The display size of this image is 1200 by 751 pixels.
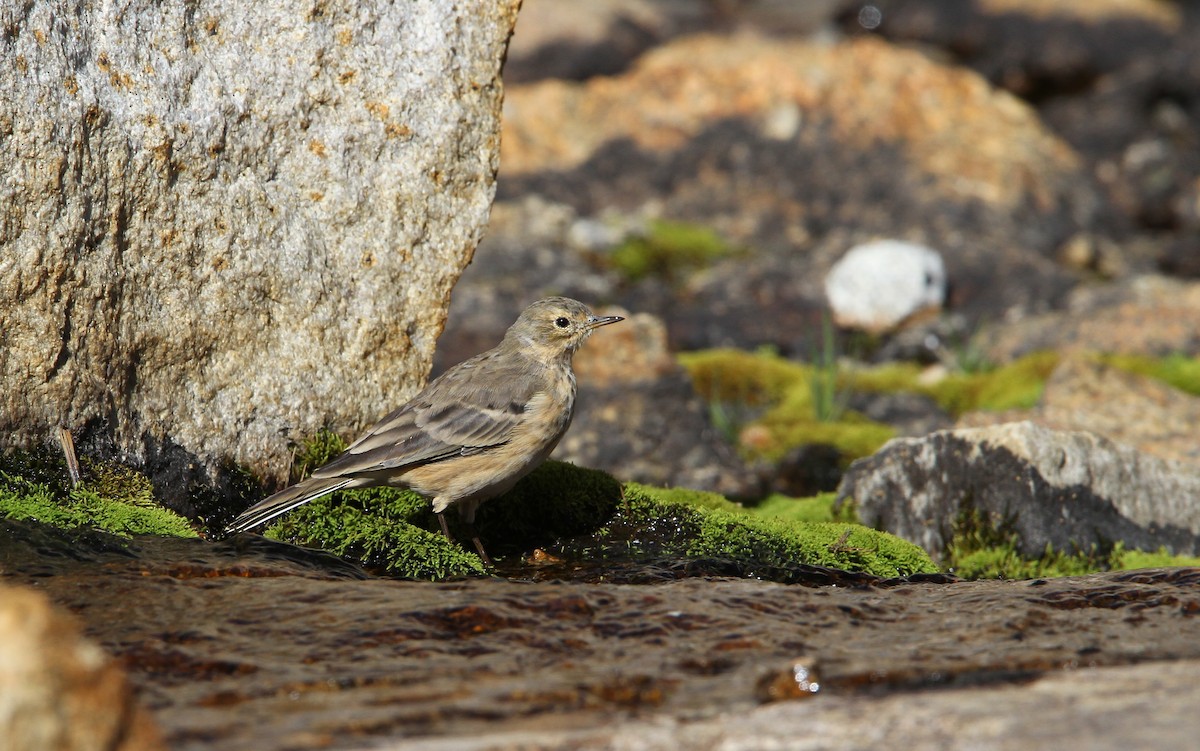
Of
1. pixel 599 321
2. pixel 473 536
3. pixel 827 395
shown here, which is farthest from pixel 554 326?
pixel 827 395

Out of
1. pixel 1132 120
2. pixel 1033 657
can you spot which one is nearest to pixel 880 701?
pixel 1033 657

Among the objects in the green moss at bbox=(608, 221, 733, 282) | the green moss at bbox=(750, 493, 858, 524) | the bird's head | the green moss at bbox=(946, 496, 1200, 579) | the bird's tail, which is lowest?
the green moss at bbox=(946, 496, 1200, 579)

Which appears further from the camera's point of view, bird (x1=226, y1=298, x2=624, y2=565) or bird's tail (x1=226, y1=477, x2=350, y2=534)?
bird (x1=226, y1=298, x2=624, y2=565)

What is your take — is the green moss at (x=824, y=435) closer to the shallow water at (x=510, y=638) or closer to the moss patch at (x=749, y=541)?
the moss patch at (x=749, y=541)

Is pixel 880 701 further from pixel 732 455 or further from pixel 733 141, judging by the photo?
pixel 733 141

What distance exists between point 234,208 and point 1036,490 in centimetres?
542

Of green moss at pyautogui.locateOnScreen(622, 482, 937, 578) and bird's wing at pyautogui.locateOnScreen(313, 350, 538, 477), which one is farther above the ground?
bird's wing at pyautogui.locateOnScreen(313, 350, 538, 477)

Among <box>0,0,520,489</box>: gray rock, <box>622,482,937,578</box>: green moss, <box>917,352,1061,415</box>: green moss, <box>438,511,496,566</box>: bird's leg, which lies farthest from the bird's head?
<box>917,352,1061,415</box>: green moss

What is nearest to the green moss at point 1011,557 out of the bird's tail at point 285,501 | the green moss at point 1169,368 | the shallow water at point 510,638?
the shallow water at point 510,638

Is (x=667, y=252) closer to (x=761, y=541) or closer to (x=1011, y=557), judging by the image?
(x=1011, y=557)

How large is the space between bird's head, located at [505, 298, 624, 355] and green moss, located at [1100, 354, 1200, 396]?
6354 mm

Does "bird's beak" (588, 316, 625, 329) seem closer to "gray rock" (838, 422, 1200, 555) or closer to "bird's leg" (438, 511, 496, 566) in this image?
"bird's leg" (438, 511, 496, 566)

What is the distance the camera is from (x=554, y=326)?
8289 mm

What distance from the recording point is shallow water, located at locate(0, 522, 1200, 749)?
4066 millimetres
